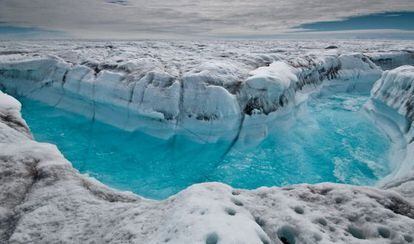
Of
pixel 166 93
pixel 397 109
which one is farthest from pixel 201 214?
pixel 397 109

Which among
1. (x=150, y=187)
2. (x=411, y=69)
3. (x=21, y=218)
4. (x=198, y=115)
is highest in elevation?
(x=411, y=69)

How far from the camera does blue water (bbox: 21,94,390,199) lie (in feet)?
31.5

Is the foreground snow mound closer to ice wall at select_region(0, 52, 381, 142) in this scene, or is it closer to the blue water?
the blue water

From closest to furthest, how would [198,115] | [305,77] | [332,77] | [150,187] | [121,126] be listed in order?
[150,187]
[198,115]
[121,126]
[305,77]
[332,77]

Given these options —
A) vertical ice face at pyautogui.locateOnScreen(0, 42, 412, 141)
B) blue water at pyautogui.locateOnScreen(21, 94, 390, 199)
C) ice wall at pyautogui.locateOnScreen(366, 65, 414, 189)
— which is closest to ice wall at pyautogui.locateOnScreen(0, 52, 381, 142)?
vertical ice face at pyautogui.locateOnScreen(0, 42, 412, 141)

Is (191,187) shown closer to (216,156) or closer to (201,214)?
(201,214)

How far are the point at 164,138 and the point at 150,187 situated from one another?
2974 mm

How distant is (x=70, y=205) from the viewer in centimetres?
362

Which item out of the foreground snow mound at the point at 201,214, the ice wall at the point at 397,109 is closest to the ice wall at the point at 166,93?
the ice wall at the point at 397,109

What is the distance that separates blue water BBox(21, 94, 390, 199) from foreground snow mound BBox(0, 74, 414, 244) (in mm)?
4961

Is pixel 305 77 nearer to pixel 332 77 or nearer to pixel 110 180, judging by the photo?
pixel 332 77

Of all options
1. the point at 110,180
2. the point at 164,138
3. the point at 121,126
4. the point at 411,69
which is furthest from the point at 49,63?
the point at 411,69

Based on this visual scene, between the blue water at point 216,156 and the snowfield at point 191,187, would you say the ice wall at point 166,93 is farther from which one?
the blue water at point 216,156

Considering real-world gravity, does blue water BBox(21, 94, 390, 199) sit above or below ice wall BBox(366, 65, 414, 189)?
below
